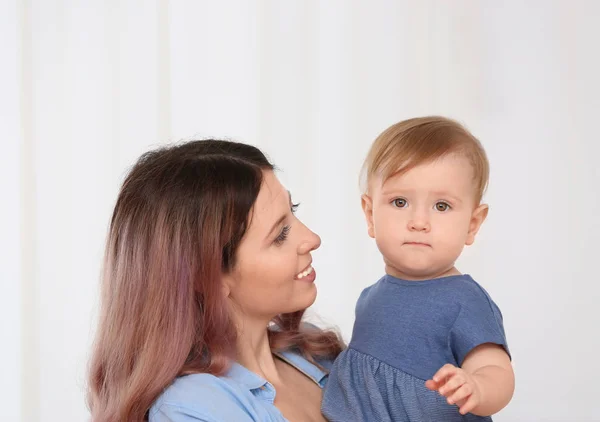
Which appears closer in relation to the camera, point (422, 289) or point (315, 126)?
point (422, 289)

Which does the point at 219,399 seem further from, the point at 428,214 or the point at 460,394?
the point at 428,214

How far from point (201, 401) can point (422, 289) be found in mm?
559

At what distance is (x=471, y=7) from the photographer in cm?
379

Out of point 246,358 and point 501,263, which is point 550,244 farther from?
point 246,358

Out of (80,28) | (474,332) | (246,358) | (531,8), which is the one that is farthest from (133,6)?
(474,332)

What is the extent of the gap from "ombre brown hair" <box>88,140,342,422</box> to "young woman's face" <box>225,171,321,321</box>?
3 centimetres

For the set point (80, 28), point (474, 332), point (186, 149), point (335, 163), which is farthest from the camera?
point (335, 163)

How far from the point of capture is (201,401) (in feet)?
6.06

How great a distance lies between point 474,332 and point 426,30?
7.02 feet

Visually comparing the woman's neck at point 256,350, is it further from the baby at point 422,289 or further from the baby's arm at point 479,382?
the baby's arm at point 479,382

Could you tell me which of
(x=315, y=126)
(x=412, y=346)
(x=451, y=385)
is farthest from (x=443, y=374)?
(x=315, y=126)

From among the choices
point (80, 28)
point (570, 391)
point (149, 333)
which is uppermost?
point (80, 28)

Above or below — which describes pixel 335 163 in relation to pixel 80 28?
below

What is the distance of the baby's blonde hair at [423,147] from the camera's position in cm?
200
